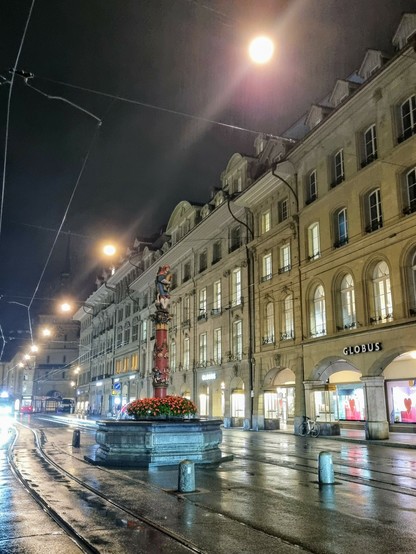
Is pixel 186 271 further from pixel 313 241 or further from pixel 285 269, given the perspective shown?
pixel 313 241

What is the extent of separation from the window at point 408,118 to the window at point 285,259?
11259 mm

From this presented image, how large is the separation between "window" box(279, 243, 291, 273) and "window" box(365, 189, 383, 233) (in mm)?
7746

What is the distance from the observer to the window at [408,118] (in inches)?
955

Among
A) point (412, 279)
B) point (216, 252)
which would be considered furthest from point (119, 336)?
point (412, 279)

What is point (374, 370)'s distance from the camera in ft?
83.3

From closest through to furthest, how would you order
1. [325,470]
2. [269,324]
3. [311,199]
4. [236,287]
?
[325,470] < [311,199] < [269,324] < [236,287]

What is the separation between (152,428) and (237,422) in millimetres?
25101

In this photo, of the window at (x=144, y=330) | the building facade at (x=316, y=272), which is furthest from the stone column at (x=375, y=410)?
the window at (x=144, y=330)

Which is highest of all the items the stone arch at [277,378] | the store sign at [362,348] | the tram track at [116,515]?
the store sign at [362,348]

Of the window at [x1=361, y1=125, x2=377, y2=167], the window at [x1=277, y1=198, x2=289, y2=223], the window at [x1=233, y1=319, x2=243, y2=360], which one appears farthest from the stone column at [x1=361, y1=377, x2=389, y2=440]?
the window at [x1=233, y1=319, x2=243, y2=360]

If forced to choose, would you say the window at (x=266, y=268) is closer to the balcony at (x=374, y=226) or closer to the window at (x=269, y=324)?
the window at (x=269, y=324)

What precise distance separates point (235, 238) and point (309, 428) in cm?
1687

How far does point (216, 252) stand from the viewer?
146 feet

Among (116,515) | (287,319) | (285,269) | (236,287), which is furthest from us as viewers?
(236,287)
